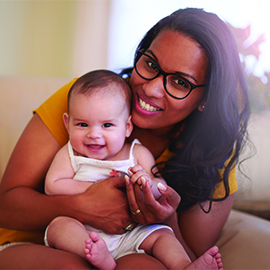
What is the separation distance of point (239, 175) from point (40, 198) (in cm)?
121

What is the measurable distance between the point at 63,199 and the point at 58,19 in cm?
235

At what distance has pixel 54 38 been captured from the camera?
297cm

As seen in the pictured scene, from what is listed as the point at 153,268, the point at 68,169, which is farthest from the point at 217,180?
the point at 68,169

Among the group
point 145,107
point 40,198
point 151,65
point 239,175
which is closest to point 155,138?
point 145,107

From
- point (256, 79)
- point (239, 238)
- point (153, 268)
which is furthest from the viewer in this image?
point (256, 79)

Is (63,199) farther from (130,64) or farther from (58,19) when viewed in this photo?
(58,19)

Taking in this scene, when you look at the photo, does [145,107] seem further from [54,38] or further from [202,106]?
[54,38]

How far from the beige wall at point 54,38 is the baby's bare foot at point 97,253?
2173 millimetres

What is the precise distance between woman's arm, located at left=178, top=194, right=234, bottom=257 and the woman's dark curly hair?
69 millimetres

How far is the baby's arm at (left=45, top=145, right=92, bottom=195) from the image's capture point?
43.9 inches

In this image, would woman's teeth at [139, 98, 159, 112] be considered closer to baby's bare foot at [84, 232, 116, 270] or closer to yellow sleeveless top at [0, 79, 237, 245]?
yellow sleeveless top at [0, 79, 237, 245]

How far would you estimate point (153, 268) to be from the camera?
943 mm

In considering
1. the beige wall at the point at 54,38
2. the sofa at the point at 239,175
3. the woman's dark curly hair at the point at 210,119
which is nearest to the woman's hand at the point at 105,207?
the woman's dark curly hair at the point at 210,119

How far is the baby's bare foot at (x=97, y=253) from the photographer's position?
33.1 inches
